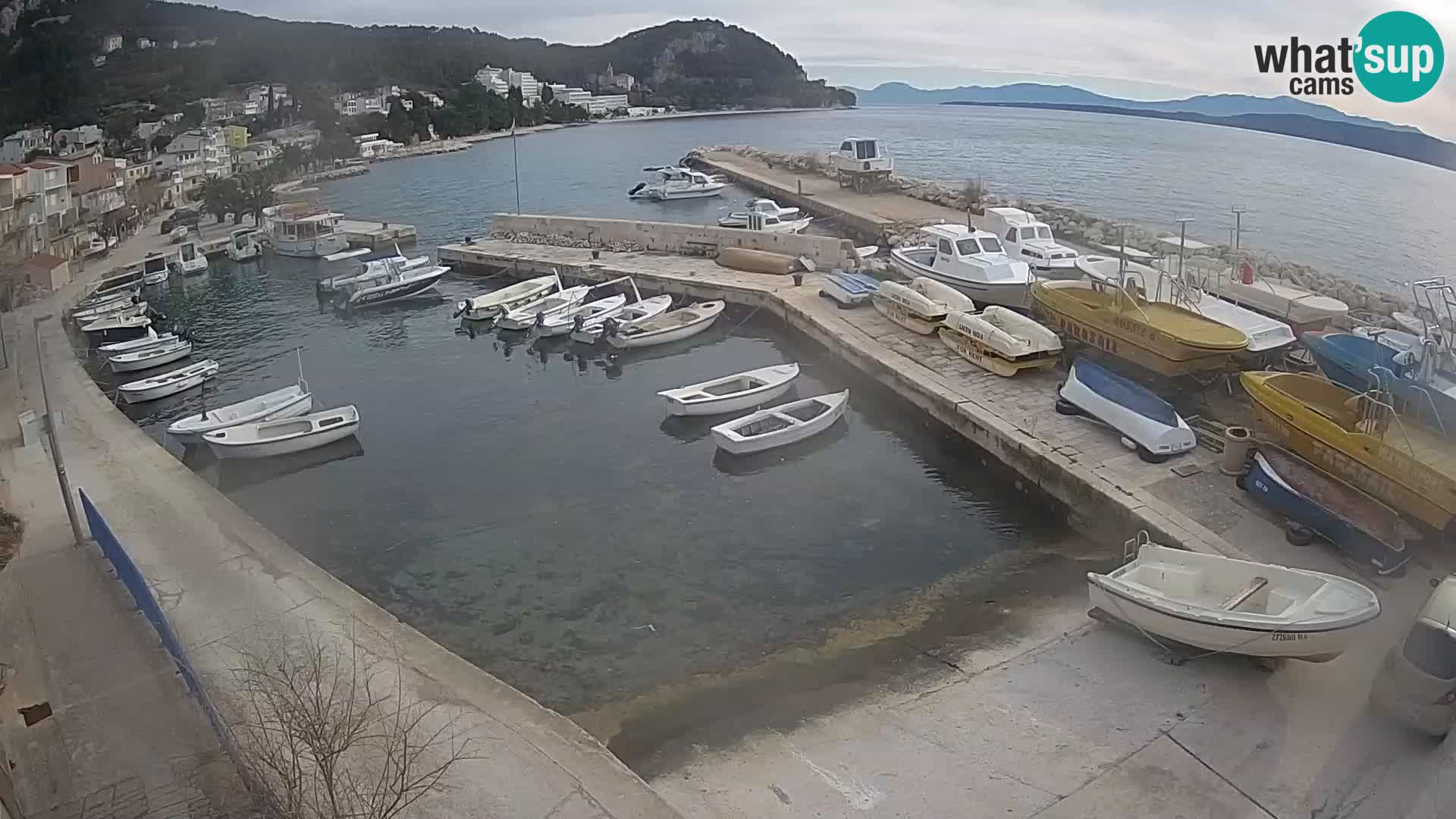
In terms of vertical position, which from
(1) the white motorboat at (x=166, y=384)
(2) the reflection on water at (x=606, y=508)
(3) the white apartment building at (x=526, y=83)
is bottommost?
(2) the reflection on water at (x=606, y=508)

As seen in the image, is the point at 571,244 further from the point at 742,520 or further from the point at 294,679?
the point at 294,679

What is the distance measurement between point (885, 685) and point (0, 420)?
16097 millimetres

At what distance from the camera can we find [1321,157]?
2763 inches

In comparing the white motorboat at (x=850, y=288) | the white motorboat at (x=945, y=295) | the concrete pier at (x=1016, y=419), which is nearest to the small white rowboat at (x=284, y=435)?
the concrete pier at (x=1016, y=419)

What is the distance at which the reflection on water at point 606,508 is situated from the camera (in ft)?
35.6

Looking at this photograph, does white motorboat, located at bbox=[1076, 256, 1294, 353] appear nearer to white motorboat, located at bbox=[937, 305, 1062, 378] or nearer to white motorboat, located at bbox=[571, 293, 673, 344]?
white motorboat, located at bbox=[937, 305, 1062, 378]

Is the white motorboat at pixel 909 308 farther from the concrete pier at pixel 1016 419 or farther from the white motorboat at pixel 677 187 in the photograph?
the white motorboat at pixel 677 187

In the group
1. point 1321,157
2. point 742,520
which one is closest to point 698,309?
point 742,520

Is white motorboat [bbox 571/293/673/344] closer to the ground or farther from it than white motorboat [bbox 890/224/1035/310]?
closer to the ground

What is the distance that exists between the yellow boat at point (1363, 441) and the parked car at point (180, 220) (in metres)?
42.7

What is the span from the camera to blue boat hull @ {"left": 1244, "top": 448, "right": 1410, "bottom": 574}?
9703mm

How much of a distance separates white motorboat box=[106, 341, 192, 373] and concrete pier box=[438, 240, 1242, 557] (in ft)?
36.6

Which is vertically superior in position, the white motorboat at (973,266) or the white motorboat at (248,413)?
the white motorboat at (973,266)

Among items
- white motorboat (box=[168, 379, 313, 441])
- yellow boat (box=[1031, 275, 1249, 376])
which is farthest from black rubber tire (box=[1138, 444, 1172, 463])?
white motorboat (box=[168, 379, 313, 441])
